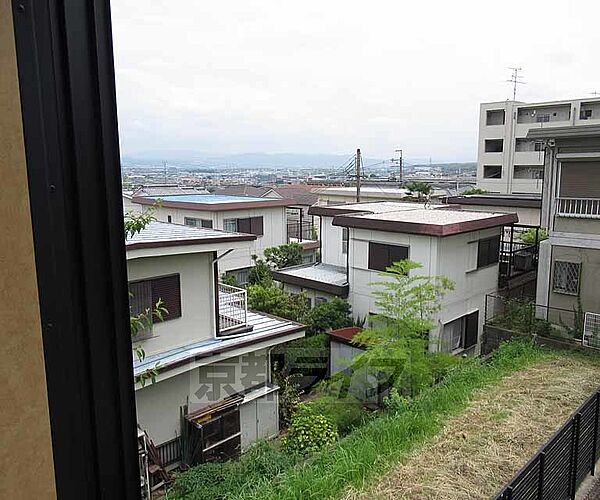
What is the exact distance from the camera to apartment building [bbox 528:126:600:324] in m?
5.75

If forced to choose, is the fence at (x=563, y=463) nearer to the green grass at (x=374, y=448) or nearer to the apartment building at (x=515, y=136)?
the green grass at (x=374, y=448)

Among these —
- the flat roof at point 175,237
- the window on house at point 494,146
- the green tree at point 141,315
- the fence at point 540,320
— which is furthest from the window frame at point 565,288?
the window on house at point 494,146

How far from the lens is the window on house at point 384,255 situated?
658 cm

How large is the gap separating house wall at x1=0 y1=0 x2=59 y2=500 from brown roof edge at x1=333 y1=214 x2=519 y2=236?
6.01 meters

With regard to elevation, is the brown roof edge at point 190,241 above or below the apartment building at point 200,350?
above

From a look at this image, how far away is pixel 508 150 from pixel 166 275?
20846 mm

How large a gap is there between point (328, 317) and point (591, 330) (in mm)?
3150

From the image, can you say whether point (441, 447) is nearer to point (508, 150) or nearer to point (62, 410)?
point (62, 410)

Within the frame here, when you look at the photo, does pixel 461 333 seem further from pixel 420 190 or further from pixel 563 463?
pixel 420 190

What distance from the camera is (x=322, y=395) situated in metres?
5.26

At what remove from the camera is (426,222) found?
21.4ft

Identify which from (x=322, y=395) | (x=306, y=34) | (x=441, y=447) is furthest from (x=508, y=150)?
(x=306, y=34)

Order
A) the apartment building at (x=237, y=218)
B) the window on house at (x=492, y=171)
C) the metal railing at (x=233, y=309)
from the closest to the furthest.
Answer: the metal railing at (x=233, y=309) → the apartment building at (x=237, y=218) → the window on house at (x=492, y=171)

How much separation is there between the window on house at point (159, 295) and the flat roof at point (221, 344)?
27 centimetres
